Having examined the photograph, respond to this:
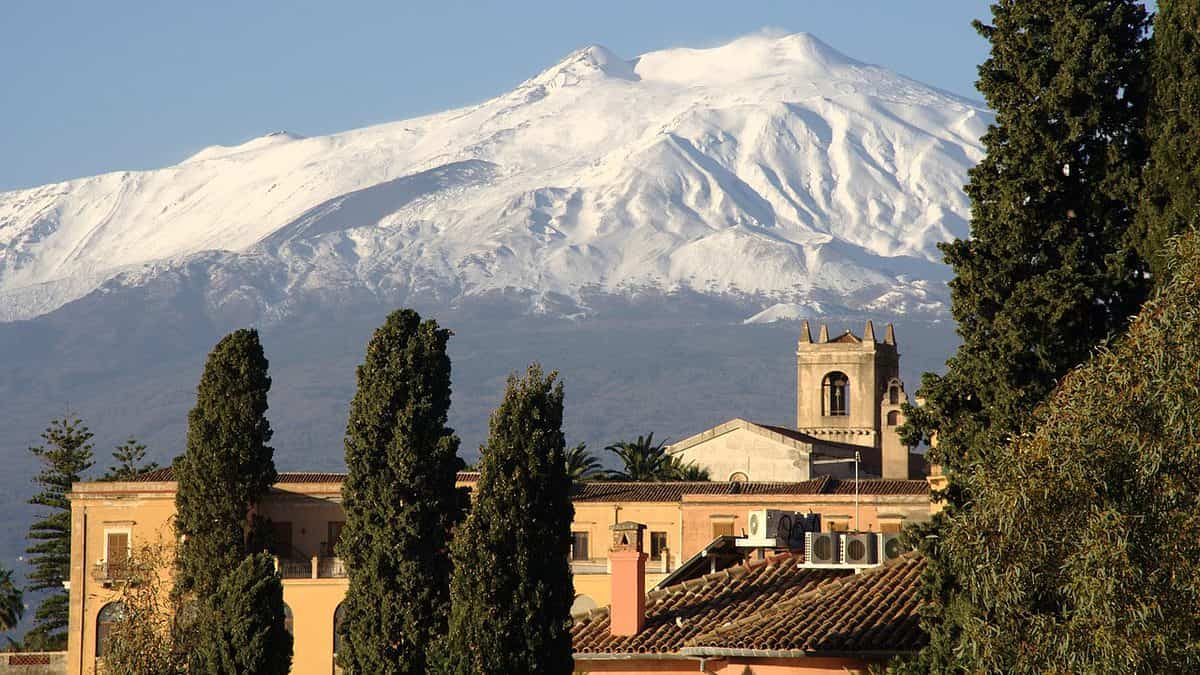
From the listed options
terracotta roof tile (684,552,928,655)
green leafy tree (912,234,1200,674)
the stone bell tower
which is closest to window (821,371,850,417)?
the stone bell tower

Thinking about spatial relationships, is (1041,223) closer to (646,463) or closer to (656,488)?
(656,488)

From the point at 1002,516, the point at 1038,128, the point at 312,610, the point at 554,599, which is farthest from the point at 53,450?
the point at 1002,516

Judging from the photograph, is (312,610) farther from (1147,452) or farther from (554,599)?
(1147,452)

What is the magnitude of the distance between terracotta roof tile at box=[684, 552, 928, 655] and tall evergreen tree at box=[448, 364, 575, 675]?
265 cm

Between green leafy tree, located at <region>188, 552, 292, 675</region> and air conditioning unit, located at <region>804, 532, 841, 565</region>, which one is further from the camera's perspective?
green leafy tree, located at <region>188, 552, 292, 675</region>

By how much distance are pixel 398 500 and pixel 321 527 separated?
74.1 feet

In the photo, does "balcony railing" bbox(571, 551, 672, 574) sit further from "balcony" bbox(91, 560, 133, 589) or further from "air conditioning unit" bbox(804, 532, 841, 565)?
"air conditioning unit" bbox(804, 532, 841, 565)

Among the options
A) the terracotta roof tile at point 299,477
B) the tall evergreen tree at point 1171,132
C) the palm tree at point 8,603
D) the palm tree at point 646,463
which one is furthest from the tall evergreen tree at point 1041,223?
the palm tree at point 646,463

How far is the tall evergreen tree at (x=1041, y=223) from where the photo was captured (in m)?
28.9

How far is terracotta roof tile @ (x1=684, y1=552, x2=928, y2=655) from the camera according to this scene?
31078mm

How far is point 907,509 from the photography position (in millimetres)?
66188

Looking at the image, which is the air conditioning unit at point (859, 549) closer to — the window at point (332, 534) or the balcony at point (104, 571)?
the window at point (332, 534)

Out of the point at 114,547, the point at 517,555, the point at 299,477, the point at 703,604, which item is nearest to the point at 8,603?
the point at 114,547

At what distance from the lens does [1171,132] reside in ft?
93.3
